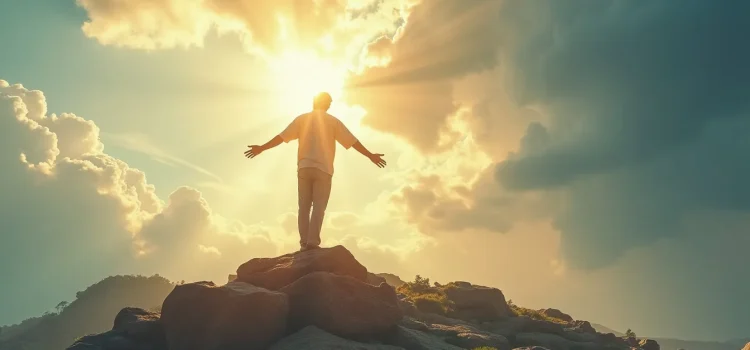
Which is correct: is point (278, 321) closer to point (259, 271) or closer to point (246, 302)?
point (246, 302)

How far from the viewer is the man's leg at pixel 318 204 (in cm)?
1581

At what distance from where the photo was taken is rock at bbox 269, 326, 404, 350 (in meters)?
10.5

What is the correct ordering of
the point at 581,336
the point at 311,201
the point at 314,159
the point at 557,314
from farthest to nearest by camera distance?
the point at 557,314
the point at 581,336
the point at 311,201
the point at 314,159

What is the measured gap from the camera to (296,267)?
562 inches

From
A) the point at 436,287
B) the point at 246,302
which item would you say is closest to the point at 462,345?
the point at 246,302

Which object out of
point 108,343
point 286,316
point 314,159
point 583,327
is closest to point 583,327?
point 583,327

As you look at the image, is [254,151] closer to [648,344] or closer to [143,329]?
[143,329]

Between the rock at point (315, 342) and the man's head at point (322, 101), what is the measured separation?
24.6 ft

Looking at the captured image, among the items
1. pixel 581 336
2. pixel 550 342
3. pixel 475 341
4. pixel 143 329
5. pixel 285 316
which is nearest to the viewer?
pixel 285 316

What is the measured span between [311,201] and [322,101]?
3.14m

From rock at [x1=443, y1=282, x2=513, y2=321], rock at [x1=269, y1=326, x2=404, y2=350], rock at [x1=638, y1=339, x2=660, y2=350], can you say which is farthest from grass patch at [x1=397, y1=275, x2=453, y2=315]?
rock at [x1=269, y1=326, x2=404, y2=350]

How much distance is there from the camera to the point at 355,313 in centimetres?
1241

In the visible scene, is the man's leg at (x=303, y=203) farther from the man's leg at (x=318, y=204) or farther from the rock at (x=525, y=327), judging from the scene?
the rock at (x=525, y=327)

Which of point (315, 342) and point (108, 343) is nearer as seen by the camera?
point (315, 342)
